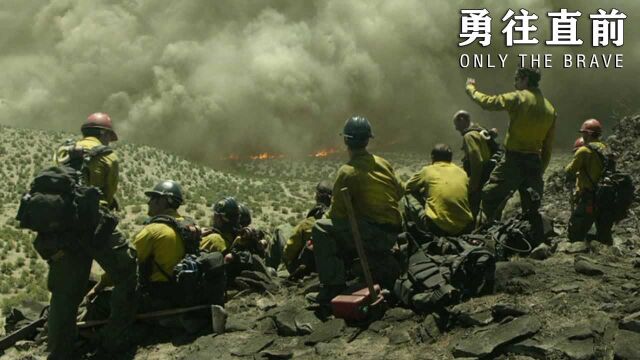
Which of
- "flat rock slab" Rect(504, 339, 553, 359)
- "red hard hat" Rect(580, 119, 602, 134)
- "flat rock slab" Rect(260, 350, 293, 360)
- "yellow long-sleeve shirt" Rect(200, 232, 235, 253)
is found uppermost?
"red hard hat" Rect(580, 119, 602, 134)

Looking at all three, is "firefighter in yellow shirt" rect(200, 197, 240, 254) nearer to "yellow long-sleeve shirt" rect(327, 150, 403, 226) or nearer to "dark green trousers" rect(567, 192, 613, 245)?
"yellow long-sleeve shirt" rect(327, 150, 403, 226)

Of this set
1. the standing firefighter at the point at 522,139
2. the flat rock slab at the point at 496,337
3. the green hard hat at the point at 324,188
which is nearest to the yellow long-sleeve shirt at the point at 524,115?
the standing firefighter at the point at 522,139

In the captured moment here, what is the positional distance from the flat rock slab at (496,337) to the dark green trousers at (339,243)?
1712mm

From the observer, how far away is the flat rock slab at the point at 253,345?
6930 mm

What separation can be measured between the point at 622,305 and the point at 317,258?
316 centimetres

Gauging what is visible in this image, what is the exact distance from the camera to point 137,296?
725 centimetres

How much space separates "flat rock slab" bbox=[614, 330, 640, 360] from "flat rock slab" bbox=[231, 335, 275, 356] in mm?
3579

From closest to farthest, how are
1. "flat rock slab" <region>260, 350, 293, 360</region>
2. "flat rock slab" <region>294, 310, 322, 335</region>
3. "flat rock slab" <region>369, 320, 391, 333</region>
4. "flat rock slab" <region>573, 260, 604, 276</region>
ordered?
"flat rock slab" <region>260, 350, 293, 360</region>
"flat rock slab" <region>369, 320, 391, 333</region>
"flat rock slab" <region>294, 310, 322, 335</region>
"flat rock slab" <region>573, 260, 604, 276</region>

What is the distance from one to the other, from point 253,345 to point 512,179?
171 inches

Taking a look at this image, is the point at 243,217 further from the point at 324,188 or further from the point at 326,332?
the point at 326,332

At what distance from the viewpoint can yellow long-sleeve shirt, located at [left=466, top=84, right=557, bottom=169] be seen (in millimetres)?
8758

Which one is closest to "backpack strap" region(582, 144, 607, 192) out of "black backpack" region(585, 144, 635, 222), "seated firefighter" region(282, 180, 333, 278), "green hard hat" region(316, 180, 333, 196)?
"black backpack" region(585, 144, 635, 222)

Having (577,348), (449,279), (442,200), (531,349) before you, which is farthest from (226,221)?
(577,348)

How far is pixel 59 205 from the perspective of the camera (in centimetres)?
631
